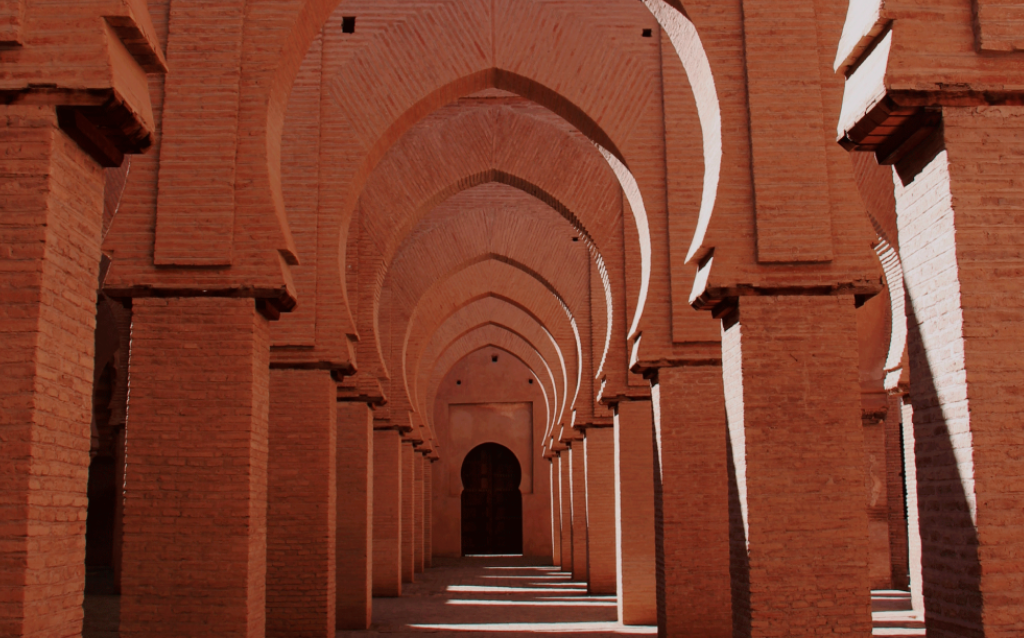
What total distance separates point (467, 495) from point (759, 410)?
26.0 metres

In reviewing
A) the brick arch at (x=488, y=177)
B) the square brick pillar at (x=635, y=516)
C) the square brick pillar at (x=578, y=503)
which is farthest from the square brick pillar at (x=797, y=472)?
the square brick pillar at (x=578, y=503)

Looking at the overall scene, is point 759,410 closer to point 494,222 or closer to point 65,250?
point 65,250

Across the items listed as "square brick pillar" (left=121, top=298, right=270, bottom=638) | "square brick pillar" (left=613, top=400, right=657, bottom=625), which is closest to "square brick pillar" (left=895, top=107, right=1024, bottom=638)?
"square brick pillar" (left=121, top=298, right=270, bottom=638)

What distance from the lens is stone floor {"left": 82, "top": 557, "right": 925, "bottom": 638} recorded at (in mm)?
12141

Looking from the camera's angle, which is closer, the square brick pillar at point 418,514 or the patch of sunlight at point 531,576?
the patch of sunlight at point 531,576

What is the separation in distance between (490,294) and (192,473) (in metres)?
13.8

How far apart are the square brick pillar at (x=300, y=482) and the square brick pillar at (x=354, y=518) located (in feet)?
8.03

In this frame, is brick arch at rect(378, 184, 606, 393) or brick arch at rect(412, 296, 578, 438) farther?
brick arch at rect(412, 296, 578, 438)

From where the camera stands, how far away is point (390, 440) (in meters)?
17.7

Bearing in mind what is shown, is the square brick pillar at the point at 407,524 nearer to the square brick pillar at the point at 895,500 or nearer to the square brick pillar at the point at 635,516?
the square brick pillar at the point at 635,516

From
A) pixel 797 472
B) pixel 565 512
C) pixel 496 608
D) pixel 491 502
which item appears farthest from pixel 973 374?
pixel 491 502

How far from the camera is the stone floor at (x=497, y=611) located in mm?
12141

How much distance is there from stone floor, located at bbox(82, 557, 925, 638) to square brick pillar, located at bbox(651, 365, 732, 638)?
2.17 meters

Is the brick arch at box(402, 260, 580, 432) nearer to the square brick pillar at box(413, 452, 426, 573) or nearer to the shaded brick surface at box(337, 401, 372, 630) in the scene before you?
the square brick pillar at box(413, 452, 426, 573)
